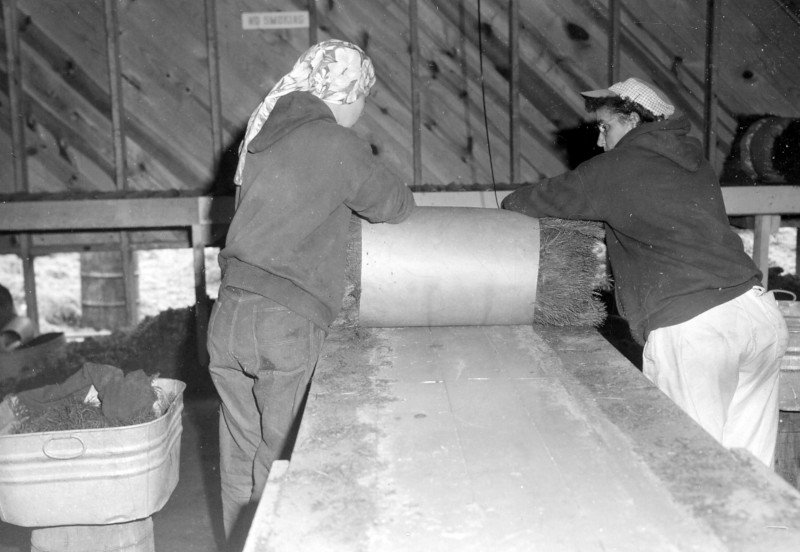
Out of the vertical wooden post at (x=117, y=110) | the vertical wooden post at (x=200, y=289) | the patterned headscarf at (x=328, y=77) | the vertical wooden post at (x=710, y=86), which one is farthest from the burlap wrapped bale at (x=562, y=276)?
the vertical wooden post at (x=117, y=110)

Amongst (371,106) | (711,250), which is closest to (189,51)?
(371,106)

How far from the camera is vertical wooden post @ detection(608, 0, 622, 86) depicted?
501cm

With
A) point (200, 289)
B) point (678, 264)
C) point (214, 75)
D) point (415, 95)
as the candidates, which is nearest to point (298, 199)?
point (678, 264)

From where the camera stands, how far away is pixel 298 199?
6.81 feet

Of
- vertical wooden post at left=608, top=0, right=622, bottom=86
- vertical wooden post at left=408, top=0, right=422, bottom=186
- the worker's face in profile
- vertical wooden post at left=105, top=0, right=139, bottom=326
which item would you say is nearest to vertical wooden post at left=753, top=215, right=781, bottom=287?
vertical wooden post at left=608, top=0, right=622, bottom=86

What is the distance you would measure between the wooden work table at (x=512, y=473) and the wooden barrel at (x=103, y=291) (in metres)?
4.44

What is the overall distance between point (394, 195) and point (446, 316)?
45 cm

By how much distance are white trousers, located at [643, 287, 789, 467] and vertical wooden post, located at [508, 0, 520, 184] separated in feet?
9.48

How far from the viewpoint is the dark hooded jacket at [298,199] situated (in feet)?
6.81

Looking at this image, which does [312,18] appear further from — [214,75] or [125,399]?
[125,399]

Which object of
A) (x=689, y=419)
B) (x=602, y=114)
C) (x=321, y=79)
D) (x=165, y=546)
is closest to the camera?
(x=689, y=419)

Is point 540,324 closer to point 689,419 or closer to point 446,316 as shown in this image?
point 446,316

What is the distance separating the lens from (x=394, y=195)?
89.6 inches

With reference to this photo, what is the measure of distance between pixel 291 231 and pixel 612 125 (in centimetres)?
120
